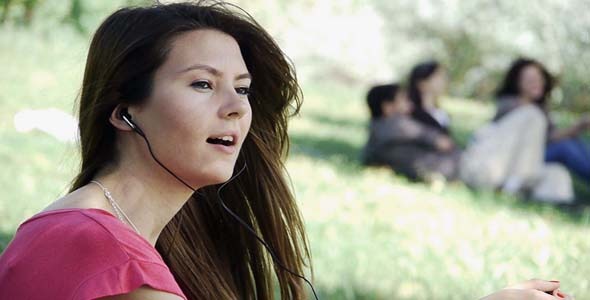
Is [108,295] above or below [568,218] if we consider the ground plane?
above

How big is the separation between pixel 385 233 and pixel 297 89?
3354 mm

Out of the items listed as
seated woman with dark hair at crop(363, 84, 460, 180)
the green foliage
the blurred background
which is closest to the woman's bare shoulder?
the blurred background

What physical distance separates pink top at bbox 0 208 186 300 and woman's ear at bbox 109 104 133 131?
0.33 metres

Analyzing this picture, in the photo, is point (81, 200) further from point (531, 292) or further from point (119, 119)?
point (531, 292)

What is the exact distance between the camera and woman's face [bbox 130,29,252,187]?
263 centimetres

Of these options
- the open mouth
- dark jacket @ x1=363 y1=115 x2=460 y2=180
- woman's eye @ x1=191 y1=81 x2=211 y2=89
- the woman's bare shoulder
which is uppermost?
woman's eye @ x1=191 y1=81 x2=211 y2=89

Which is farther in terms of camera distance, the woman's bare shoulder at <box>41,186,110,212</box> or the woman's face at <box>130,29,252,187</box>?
the woman's face at <box>130,29,252,187</box>

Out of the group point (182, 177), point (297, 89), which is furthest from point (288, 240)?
point (182, 177)

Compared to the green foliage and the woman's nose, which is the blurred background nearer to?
the green foliage

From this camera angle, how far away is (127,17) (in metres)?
2.78

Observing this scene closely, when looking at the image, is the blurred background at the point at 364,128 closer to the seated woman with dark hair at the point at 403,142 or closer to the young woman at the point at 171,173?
the seated woman with dark hair at the point at 403,142

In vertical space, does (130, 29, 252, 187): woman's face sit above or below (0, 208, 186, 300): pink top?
above

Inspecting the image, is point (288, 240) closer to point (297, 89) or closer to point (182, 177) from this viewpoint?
point (297, 89)

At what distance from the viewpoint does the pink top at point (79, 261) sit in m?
2.26
